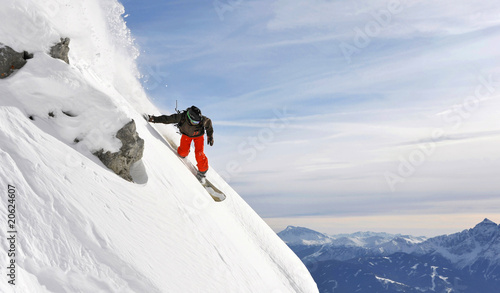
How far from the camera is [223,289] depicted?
25.9 ft

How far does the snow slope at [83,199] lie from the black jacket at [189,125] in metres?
1.04

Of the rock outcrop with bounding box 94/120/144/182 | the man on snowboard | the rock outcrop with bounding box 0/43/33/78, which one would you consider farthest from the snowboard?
the rock outcrop with bounding box 0/43/33/78

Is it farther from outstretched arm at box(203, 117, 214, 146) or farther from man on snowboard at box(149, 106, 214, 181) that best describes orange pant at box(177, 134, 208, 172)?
outstretched arm at box(203, 117, 214, 146)

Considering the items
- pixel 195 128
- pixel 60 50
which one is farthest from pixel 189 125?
pixel 60 50

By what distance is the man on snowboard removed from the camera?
11.6 meters

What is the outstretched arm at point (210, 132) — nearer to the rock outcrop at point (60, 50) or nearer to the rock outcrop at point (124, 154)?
the rock outcrop at point (124, 154)

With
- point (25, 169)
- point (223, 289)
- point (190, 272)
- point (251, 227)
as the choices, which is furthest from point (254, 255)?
point (25, 169)

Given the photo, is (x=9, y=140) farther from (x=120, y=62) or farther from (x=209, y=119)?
(x=120, y=62)

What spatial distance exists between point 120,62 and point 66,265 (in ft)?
33.5

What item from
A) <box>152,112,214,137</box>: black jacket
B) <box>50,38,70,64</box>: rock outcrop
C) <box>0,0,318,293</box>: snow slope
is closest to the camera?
<box>0,0,318,293</box>: snow slope

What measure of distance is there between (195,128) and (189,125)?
8.4 inches

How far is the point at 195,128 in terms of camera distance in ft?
38.5

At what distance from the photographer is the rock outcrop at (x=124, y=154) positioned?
790 centimetres

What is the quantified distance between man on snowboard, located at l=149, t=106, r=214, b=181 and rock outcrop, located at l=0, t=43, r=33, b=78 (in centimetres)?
499
